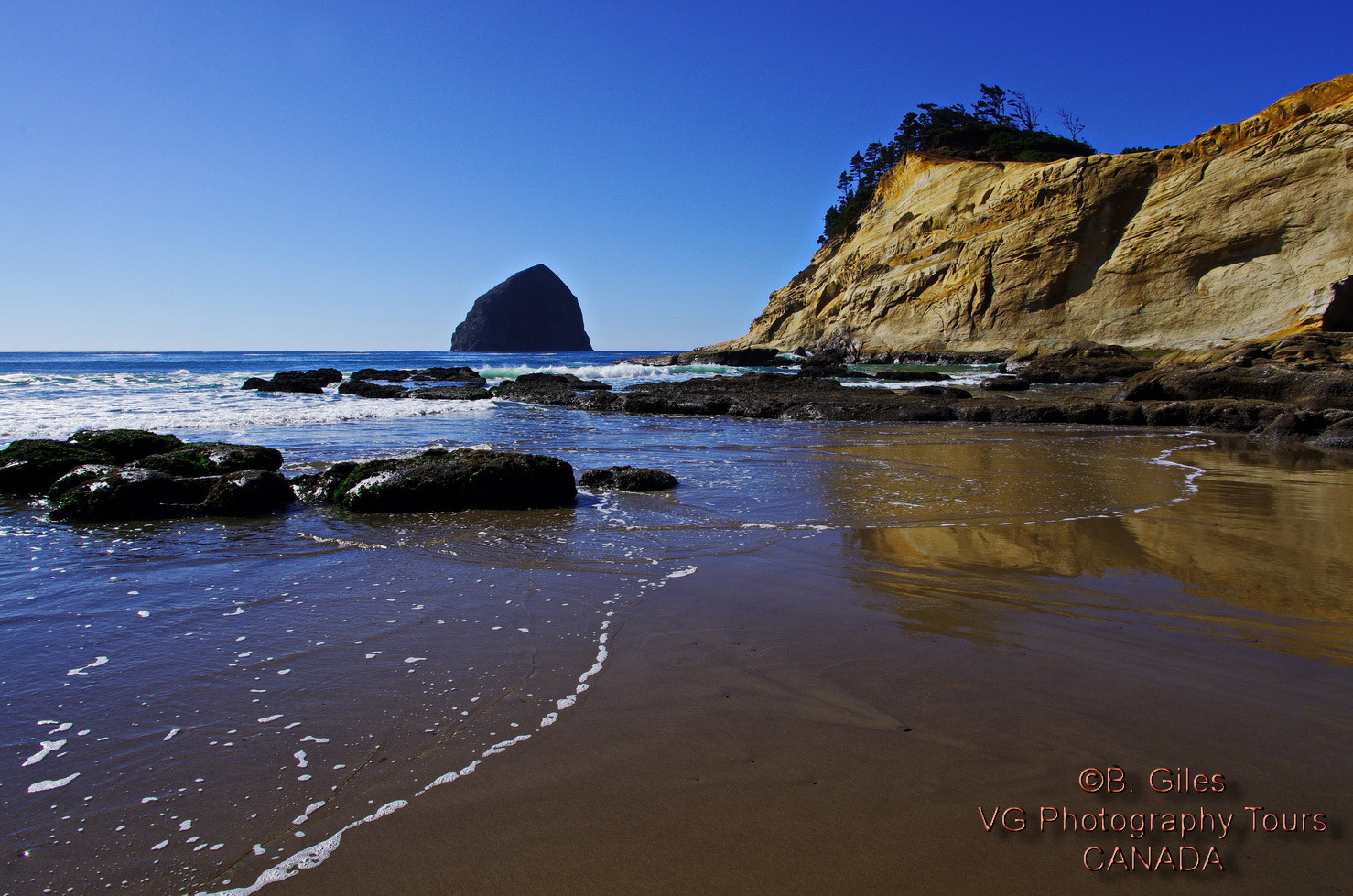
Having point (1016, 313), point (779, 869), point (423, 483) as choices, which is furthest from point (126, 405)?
point (1016, 313)

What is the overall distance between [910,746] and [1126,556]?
3192 millimetres

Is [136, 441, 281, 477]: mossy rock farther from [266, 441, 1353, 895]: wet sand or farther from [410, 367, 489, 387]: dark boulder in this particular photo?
[410, 367, 489, 387]: dark boulder

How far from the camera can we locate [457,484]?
21.4 feet

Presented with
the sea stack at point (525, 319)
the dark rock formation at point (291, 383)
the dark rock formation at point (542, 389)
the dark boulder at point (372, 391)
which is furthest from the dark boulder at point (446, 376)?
the sea stack at point (525, 319)

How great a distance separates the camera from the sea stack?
12475 cm

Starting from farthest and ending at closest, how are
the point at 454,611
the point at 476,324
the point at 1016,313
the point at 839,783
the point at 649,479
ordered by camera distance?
the point at 476,324
the point at 1016,313
the point at 649,479
the point at 454,611
the point at 839,783

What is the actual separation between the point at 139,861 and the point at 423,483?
4.76m

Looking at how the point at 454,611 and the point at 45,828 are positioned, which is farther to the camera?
the point at 454,611

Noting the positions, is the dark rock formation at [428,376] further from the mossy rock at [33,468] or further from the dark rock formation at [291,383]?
the mossy rock at [33,468]

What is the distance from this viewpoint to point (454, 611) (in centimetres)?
365

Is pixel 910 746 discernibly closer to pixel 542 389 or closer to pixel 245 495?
pixel 245 495

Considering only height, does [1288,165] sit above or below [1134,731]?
above

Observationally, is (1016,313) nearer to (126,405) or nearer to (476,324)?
(126,405)

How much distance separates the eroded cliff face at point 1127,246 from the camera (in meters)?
26.5
